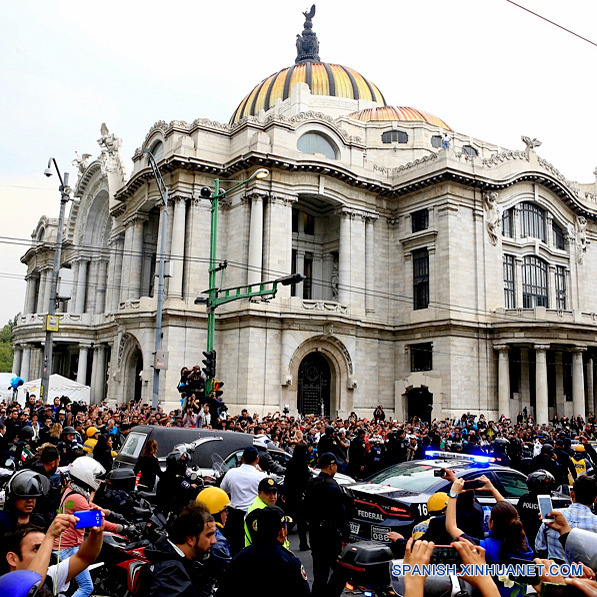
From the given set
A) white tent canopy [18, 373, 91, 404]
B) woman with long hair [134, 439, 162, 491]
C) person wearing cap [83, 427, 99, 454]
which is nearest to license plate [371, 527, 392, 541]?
woman with long hair [134, 439, 162, 491]

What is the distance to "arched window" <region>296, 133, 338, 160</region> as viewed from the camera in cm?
3753

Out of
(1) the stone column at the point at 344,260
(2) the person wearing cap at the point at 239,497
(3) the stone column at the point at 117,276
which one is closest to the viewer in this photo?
(2) the person wearing cap at the point at 239,497

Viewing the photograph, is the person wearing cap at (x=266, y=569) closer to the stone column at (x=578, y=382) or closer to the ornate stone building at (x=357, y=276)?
the ornate stone building at (x=357, y=276)

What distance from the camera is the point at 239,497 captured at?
25.6 feet

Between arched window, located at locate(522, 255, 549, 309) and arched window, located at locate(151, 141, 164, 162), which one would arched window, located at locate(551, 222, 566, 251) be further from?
arched window, located at locate(151, 141, 164, 162)

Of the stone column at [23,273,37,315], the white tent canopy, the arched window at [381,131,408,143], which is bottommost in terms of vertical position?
the white tent canopy

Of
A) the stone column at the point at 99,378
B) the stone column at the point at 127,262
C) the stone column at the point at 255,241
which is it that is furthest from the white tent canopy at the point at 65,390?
the stone column at the point at 255,241

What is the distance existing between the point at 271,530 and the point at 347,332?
31759 millimetres

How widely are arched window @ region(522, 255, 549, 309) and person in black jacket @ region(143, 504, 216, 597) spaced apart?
1515 inches

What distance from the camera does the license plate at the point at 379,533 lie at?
29.4 feet

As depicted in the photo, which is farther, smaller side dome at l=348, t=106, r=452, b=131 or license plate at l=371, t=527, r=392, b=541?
smaller side dome at l=348, t=106, r=452, b=131

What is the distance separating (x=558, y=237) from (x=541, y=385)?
1307cm

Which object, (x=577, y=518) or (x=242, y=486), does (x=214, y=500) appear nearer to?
(x=242, y=486)

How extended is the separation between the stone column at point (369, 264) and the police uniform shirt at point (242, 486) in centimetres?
3020
